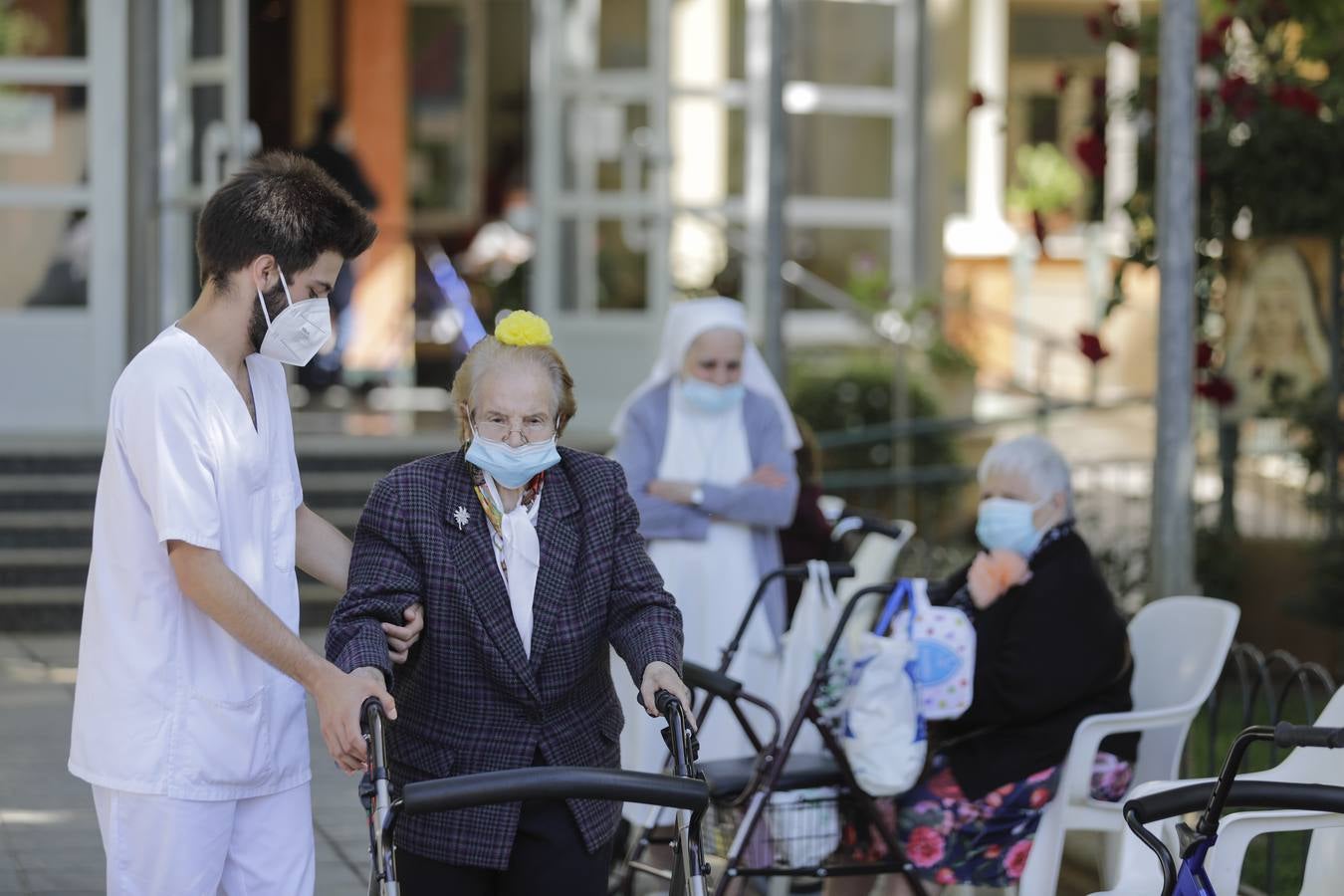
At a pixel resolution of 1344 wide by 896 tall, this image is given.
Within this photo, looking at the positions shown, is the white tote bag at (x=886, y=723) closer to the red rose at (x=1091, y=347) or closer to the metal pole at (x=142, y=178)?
the red rose at (x=1091, y=347)

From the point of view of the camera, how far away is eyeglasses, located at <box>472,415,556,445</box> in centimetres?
321

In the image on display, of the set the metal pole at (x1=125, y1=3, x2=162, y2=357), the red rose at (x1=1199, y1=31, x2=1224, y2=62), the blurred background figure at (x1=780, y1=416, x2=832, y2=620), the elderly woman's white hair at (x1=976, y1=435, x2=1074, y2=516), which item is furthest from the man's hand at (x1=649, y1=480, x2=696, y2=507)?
the metal pole at (x1=125, y1=3, x2=162, y2=357)

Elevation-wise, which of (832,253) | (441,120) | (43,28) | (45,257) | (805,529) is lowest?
(805,529)

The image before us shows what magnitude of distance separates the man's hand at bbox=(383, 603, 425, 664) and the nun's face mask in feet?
7.81

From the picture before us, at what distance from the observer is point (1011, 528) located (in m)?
4.62

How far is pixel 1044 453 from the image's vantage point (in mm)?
4734

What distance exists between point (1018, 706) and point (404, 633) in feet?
6.18

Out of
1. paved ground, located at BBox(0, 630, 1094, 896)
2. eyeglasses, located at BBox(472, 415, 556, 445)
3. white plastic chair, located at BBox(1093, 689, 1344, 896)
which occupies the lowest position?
paved ground, located at BBox(0, 630, 1094, 896)

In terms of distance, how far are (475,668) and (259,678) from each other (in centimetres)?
36

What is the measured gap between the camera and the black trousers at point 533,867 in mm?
3186

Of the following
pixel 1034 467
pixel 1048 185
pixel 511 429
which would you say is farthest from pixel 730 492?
pixel 1048 185

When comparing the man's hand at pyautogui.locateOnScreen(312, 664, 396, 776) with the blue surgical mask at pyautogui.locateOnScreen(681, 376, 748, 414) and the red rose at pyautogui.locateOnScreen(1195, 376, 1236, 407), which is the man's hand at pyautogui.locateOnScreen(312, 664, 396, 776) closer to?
the blue surgical mask at pyautogui.locateOnScreen(681, 376, 748, 414)

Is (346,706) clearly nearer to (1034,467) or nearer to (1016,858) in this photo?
(1016,858)

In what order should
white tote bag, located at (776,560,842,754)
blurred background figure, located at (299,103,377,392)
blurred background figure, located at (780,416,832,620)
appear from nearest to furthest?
white tote bag, located at (776,560,842,754)
blurred background figure, located at (780,416,832,620)
blurred background figure, located at (299,103,377,392)
